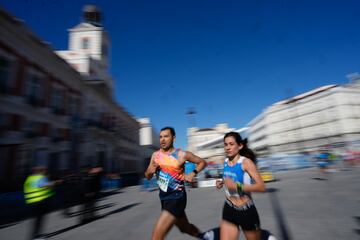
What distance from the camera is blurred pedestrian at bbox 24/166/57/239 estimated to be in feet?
17.4

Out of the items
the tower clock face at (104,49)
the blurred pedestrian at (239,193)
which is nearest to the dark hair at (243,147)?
the blurred pedestrian at (239,193)

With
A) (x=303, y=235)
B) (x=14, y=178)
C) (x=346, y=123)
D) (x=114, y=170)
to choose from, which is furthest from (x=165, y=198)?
(x=346, y=123)

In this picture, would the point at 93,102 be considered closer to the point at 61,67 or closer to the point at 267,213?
the point at 61,67

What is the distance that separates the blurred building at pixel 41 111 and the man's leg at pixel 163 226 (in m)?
7.95

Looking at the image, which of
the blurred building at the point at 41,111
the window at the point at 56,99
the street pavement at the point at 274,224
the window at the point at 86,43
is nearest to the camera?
the street pavement at the point at 274,224

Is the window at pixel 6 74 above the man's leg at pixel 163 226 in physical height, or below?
above

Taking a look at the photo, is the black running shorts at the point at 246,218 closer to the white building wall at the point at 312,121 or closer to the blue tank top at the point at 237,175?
the blue tank top at the point at 237,175

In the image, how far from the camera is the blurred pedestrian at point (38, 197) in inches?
208

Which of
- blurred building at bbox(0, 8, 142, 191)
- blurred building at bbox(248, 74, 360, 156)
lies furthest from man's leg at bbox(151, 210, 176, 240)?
blurred building at bbox(248, 74, 360, 156)

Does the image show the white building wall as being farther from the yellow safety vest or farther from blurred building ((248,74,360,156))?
the yellow safety vest

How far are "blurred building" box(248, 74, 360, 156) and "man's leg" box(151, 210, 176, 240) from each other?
2616 inches

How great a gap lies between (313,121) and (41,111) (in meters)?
77.2

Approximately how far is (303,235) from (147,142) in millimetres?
62274

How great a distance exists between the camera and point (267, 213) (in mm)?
6301
